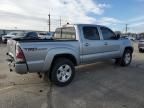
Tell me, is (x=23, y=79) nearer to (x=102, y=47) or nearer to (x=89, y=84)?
(x=89, y=84)

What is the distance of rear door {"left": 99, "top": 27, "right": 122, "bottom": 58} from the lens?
6355mm

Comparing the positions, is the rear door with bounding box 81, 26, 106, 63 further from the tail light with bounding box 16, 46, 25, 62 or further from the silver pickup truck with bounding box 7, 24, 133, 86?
the tail light with bounding box 16, 46, 25, 62

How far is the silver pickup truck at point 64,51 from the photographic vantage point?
4.16 meters

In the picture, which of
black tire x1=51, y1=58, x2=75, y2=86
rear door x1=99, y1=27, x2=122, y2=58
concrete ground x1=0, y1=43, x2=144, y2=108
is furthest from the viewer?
rear door x1=99, y1=27, x2=122, y2=58

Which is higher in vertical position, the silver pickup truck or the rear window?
the rear window


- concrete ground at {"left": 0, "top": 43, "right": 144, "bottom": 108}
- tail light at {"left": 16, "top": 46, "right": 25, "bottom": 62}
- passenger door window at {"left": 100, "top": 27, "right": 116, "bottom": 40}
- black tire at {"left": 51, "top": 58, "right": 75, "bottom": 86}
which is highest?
passenger door window at {"left": 100, "top": 27, "right": 116, "bottom": 40}

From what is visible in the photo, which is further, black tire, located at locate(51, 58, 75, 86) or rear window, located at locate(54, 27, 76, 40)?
rear window, located at locate(54, 27, 76, 40)

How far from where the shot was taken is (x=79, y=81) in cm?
542

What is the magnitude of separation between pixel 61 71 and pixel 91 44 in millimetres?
1553

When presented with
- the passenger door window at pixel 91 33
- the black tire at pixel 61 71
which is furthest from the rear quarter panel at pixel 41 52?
the passenger door window at pixel 91 33

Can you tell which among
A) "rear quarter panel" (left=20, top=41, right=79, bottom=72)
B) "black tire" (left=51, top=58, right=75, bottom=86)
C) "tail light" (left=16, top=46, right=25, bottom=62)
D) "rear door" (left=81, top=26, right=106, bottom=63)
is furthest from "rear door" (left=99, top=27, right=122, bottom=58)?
"tail light" (left=16, top=46, right=25, bottom=62)

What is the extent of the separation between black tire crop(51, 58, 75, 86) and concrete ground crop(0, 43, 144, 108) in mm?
187

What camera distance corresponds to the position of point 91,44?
5.70 m

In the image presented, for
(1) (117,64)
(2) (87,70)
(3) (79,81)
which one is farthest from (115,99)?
(1) (117,64)
